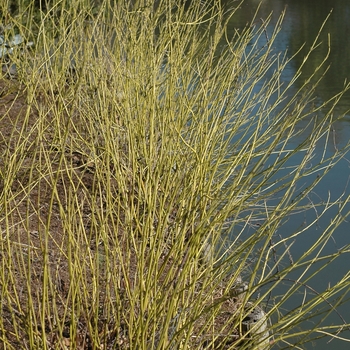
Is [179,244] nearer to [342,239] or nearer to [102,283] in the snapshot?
[102,283]

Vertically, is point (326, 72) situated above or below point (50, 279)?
below

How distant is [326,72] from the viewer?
20.5 feet

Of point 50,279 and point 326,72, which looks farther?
point 326,72

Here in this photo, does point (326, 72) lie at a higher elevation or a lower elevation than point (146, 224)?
lower

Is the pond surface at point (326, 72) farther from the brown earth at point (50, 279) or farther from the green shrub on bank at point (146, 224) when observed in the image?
the brown earth at point (50, 279)

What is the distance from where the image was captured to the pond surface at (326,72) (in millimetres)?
3453

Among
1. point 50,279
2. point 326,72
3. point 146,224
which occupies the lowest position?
point 326,72

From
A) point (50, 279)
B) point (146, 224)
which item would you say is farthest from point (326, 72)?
point (50, 279)

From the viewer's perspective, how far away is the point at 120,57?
3.23 m

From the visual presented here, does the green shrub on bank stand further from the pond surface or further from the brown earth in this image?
the pond surface

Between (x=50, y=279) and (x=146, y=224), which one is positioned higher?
(x=146, y=224)

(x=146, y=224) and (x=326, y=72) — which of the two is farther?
(x=326, y=72)

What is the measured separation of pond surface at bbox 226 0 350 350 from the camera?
11.3 feet

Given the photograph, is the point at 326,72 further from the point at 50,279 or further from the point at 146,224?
the point at 50,279
